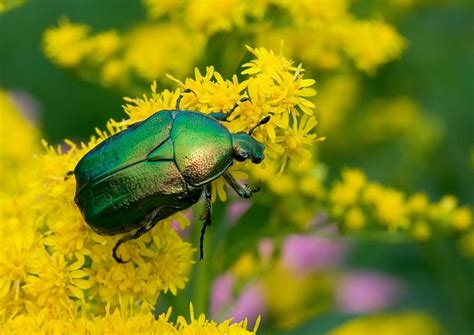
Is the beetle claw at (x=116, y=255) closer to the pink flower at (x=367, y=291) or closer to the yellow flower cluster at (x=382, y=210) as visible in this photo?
the yellow flower cluster at (x=382, y=210)

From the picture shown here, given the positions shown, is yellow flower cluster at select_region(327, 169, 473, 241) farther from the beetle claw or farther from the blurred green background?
the beetle claw

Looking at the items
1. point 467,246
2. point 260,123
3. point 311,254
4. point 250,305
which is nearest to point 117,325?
point 260,123

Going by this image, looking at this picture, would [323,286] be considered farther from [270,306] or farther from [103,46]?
[103,46]

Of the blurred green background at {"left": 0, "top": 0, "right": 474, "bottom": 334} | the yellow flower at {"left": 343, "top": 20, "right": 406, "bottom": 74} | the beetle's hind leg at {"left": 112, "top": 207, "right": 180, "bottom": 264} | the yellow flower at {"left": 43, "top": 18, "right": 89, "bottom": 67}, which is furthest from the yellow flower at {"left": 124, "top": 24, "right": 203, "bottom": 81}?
the beetle's hind leg at {"left": 112, "top": 207, "right": 180, "bottom": 264}

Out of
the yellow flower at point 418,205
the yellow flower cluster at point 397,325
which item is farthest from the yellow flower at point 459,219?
the yellow flower cluster at point 397,325

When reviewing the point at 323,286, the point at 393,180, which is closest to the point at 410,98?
the point at 393,180
